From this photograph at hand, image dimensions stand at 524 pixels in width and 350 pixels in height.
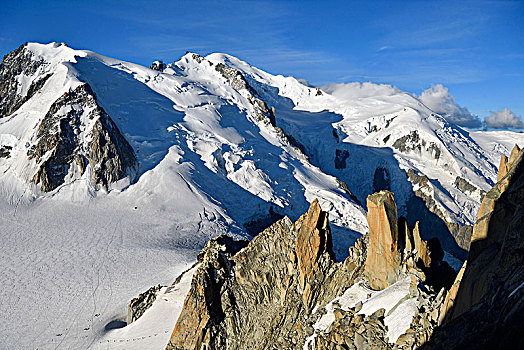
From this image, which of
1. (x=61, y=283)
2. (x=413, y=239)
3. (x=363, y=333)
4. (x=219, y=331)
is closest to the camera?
(x=363, y=333)

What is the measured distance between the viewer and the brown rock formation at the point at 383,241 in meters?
18.8

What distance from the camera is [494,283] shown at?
10859mm

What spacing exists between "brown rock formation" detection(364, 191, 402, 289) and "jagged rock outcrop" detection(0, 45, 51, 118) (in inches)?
3538

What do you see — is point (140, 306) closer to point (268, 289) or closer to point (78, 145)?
point (268, 289)

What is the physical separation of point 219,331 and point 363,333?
11.7 meters

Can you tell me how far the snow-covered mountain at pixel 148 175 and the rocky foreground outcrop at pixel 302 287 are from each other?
760 inches

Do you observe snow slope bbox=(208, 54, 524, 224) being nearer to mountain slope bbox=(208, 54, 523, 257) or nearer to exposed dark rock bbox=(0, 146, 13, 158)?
mountain slope bbox=(208, 54, 523, 257)

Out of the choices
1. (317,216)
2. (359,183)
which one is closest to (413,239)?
(317,216)

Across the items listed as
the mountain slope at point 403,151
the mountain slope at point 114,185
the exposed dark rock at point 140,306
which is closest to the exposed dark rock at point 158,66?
the mountain slope at point 114,185

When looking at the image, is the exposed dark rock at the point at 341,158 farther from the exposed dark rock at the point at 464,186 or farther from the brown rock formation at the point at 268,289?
the brown rock formation at the point at 268,289

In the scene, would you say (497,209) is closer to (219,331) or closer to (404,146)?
(219,331)

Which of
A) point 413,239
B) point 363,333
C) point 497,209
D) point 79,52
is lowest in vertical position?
point 363,333

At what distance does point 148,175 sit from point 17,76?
4329 centimetres

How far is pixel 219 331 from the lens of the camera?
978 inches
